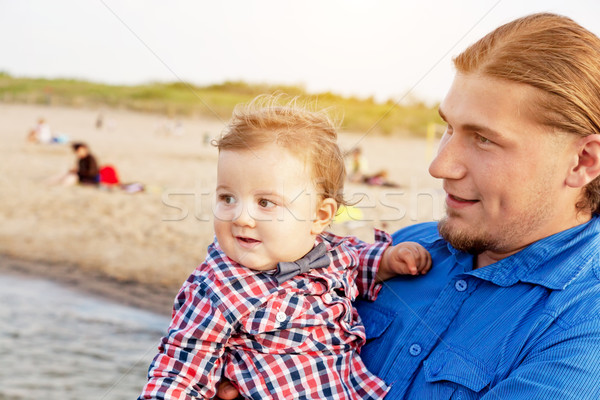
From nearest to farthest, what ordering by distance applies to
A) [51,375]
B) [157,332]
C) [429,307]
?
1. [429,307]
2. [51,375]
3. [157,332]

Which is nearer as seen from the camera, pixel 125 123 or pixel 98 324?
pixel 98 324

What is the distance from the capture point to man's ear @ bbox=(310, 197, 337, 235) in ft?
7.63

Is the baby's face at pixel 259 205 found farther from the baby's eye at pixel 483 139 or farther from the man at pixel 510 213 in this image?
the baby's eye at pixel 483 139

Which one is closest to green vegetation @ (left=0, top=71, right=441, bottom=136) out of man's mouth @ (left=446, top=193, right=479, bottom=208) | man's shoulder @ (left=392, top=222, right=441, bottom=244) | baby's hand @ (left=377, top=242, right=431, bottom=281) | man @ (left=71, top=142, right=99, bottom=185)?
man @ (left=71, top=142, right=99, bottom=185)

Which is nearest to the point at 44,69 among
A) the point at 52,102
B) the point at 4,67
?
the point at 4,67

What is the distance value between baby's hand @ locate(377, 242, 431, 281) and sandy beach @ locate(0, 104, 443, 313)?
3804 mm

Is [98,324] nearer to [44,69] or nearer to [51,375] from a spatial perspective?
[51,375]

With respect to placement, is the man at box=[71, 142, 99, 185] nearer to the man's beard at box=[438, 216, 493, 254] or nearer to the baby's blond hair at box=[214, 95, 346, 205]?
the baby's blond hair at box=[214, 95, 346, 205]

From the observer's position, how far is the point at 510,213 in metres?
2.09

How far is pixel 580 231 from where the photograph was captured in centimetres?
204

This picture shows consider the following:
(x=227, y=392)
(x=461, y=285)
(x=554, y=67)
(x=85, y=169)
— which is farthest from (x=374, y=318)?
(x=85, y=169)

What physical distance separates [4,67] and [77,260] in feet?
65.7

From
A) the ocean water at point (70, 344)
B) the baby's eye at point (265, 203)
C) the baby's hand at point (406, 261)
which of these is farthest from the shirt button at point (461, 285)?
the ocean water at point (70, 344)

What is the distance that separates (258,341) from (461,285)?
708 millimetres
